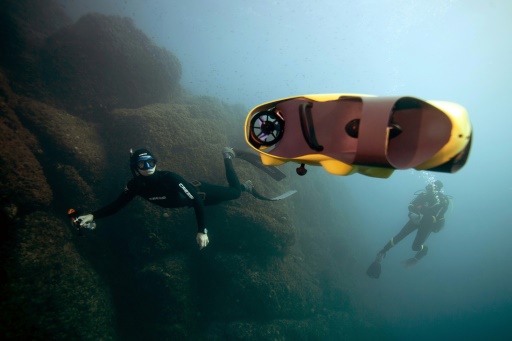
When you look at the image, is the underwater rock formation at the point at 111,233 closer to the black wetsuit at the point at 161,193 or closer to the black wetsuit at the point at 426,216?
the black wetsuit at the point at 161,193

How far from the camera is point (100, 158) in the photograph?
7375mm

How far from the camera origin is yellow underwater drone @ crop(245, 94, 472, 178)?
5.85 ft

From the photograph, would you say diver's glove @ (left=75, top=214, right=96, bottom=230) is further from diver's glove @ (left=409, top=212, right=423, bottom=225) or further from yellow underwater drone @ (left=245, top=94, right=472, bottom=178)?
diver's glove @ (left=409, top=212, right=423, bottom=225)

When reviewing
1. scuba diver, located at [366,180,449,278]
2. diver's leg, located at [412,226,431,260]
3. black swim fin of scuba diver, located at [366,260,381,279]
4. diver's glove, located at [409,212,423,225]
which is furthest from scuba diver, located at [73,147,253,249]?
black swim fin of scuba diver, located at [366,260,381,279]

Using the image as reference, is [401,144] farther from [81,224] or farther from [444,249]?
[444,249]

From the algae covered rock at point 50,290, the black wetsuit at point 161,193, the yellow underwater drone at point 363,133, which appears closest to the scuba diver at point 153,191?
the black wetsuit at point 161,193

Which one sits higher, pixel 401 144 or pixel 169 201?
pixel 401 144

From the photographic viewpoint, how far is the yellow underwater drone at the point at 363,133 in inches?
70.2

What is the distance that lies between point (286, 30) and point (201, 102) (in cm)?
7611

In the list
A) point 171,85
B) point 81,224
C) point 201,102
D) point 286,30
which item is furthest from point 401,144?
point 286,30

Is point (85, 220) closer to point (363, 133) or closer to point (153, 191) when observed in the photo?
point (153, 191)

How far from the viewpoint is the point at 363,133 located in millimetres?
1961

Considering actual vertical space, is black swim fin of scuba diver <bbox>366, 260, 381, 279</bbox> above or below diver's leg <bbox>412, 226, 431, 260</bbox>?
below

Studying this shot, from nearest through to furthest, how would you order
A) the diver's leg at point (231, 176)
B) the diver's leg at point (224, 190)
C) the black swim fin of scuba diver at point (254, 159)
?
the diver's leg at point (224, 190)
the diver's leg at point (231, 176)
the black swim fin of scuba diver at point (254, 159)
